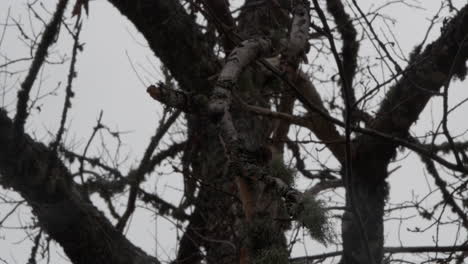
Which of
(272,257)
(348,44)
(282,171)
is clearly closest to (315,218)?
(272,257)

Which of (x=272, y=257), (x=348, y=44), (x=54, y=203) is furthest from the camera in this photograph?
(x=348, y=44)

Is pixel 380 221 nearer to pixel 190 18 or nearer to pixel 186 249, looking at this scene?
pixel 186 249

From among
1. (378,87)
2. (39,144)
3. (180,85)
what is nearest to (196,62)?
(180,85)

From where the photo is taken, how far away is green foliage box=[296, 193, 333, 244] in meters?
2.27

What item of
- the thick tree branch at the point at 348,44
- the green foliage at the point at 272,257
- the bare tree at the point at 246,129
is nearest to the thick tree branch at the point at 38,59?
the bare tree at the point at 246,129

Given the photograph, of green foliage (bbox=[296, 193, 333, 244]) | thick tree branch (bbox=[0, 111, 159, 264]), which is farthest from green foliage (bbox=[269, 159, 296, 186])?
thick tree branch (bbox=[0, 111, 159, 264])

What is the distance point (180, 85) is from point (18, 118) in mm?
1366

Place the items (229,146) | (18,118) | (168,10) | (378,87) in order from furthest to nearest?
(168,10) → (18,118) → (378,87) → (229,146)

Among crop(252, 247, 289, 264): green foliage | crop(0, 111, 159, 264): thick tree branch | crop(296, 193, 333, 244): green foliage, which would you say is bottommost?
crop(252, 247, 289, 264): green foliage

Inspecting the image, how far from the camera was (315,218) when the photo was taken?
229cm

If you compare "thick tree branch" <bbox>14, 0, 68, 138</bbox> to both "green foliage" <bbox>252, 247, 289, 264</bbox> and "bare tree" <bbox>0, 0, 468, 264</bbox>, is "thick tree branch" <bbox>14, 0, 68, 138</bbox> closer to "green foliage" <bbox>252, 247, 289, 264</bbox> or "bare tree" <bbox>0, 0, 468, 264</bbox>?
"bare tree" <bbox>0, 0, 468, 264</bbox>

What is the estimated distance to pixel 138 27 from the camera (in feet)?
17.4

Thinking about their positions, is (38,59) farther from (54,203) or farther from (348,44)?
(348,44)

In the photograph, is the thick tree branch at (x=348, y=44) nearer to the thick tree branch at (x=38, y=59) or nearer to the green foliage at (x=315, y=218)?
the thick tree branch at (x=38, y=59)
